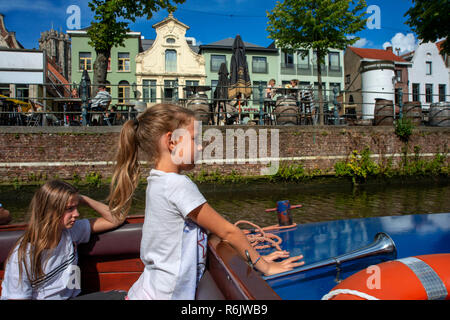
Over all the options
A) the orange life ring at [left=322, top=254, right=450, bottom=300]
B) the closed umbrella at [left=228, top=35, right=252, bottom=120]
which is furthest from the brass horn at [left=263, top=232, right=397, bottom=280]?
the closed umbrella at [left=228, top=35, right=252, bottom=120]

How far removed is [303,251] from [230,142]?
6875mm

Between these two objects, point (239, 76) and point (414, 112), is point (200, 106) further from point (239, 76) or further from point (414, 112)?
point (414, 112)

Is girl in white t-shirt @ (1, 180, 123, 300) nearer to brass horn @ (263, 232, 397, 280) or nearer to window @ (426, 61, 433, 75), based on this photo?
brass horn @ (263, 232, 397, 280)

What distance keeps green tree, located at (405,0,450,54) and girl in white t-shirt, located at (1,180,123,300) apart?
12.3m

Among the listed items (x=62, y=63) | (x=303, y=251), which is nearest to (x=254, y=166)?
(x=303, y=251)

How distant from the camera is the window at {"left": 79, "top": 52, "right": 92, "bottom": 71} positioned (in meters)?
28.4

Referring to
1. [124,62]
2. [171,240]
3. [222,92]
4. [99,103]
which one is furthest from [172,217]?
[124,62]

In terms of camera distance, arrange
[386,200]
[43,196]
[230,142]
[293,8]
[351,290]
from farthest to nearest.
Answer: [293,8] → [230,142] → [386,200] → [43,196] → [351,290]

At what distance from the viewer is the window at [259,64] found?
31.7m

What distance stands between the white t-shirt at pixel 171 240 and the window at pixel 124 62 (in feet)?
97.5

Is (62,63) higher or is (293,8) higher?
(62,63)

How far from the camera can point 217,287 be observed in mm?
1412

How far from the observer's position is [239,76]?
11.9 metres
